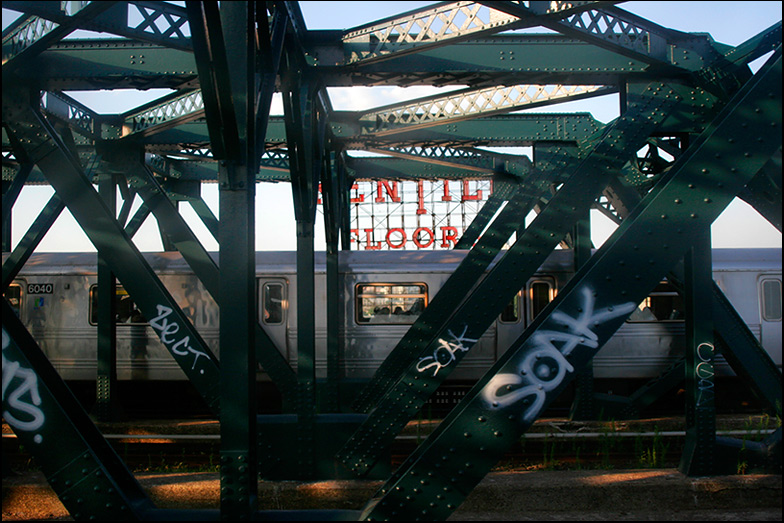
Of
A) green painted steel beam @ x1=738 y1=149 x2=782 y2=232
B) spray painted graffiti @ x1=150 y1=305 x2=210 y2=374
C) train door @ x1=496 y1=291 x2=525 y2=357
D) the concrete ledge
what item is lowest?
the concrete ledge

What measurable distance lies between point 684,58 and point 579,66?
1121 millimetres

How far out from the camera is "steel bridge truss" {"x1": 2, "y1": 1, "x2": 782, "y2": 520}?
2.91m

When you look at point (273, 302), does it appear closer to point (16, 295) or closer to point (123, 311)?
point (123, 311)

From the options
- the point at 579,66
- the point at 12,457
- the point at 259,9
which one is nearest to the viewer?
the point at 259,9

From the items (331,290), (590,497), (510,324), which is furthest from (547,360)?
(510,324)

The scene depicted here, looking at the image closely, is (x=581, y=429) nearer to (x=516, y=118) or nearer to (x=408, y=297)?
(x=408, y=297)

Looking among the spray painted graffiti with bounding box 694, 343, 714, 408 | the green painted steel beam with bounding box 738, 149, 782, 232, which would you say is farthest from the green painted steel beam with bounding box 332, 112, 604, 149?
the spray painted graffiti with bounding box 694, 343, 714, 408

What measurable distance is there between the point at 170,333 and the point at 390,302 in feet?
19.3

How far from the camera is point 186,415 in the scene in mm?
10531

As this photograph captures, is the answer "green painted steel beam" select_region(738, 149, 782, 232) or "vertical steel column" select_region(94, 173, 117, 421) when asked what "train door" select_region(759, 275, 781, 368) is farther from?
"vertical steel column" select_region(94, 173, 117, 421)

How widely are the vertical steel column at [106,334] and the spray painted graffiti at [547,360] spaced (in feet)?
25.2

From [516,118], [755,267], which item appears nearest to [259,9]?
[516,118]

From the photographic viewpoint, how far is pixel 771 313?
33.6 feet

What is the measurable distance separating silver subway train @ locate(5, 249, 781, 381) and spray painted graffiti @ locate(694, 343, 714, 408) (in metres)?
4.63
